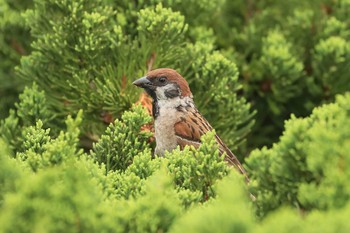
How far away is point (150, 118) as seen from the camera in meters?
3.23

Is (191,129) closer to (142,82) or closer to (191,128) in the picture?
(191,128)

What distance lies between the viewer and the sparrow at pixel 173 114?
393 cm

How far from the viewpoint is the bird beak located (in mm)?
3839

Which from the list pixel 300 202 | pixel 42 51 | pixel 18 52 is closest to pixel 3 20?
pixel 18 52

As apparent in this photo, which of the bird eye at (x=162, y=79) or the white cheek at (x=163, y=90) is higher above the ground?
the bird eye at (x=162, y=79)

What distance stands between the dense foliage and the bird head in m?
0.06

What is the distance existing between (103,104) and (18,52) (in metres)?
1.26

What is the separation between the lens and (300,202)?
2109mm

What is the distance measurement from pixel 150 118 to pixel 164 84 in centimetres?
83

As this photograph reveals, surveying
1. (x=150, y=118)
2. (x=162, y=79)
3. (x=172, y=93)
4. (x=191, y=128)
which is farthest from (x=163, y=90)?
(x=150, y=118)

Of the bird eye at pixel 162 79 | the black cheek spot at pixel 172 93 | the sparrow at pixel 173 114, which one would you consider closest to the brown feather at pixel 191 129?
the sparrow at pixel 173 114

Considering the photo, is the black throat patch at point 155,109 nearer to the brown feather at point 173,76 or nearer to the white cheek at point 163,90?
the white cheek at point 163,90

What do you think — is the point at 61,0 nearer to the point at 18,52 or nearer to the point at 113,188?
the point at 18,52

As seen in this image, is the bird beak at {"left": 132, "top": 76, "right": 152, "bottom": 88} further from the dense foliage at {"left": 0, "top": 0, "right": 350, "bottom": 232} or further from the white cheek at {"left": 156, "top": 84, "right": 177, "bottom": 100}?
the white cheek at {"left": 156, "top": 84, "right": 177, "bottom": 100}
